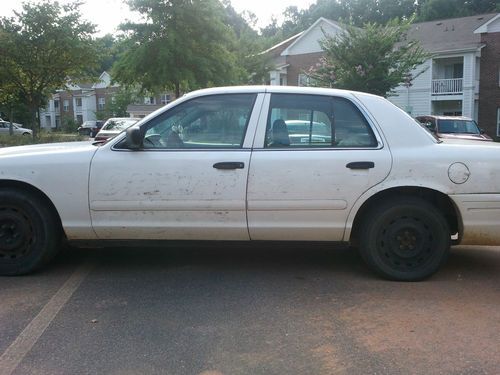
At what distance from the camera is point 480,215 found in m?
4.59

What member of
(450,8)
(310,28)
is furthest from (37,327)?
(450,8)

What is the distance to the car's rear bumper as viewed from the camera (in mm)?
4562

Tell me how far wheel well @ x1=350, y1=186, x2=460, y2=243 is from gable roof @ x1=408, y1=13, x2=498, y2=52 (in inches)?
1102

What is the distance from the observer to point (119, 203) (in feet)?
15.4

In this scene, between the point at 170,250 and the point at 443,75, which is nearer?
the point at 170,250

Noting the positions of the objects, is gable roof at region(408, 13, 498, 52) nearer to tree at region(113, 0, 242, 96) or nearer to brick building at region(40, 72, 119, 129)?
tree at region(113, 0, 242, 96)

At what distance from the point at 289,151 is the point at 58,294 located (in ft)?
7.31

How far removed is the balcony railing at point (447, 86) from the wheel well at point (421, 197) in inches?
1151

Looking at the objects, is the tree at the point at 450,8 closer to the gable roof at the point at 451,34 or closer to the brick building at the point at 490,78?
the gable roof at the point at 451,34

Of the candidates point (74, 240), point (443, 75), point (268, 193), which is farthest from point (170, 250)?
point (443, 75)

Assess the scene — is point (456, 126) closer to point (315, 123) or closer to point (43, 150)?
point (315, 123)

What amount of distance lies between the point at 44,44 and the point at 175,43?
760 centimetres

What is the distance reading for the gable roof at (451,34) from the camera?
31094mm

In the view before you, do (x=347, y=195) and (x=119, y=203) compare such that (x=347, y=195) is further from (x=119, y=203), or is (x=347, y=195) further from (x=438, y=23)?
(x=438, y=23)
